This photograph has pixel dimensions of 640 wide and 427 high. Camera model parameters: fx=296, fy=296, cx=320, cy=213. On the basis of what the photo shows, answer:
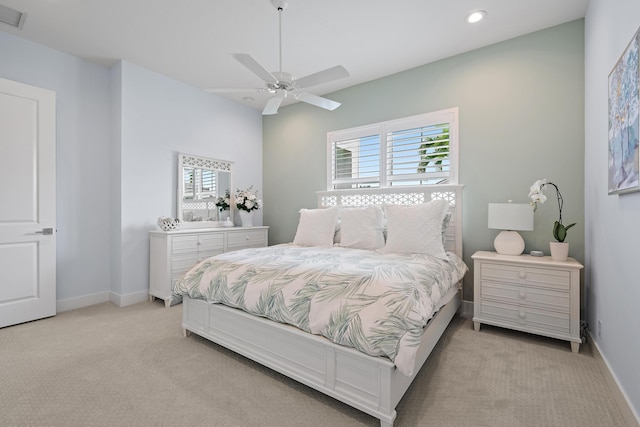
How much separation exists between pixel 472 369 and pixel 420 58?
3161 mm

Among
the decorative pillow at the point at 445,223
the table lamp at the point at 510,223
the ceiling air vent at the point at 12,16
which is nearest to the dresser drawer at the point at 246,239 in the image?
the decorative pillow at the point at 445,223

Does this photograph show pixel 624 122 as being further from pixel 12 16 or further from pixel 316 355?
pixel 12 16

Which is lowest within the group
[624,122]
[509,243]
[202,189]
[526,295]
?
[526,295]

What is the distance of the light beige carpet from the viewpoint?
161cm

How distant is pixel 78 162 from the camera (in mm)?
3414

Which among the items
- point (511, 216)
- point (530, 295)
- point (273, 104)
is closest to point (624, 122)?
point (511, 216)

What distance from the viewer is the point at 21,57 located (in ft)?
9.93

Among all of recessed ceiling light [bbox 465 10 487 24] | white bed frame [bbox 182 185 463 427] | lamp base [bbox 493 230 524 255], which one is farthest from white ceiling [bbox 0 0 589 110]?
white bed frame [bbox 182 185 463 427]

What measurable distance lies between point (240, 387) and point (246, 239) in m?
2.68

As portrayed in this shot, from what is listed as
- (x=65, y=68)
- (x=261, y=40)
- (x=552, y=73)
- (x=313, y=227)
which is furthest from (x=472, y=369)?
(x=65, y=68)

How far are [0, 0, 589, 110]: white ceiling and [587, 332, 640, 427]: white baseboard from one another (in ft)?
9.24

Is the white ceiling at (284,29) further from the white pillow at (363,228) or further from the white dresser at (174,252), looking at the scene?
the white dresser at (174,252)

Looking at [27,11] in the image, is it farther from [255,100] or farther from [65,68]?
[255,100]

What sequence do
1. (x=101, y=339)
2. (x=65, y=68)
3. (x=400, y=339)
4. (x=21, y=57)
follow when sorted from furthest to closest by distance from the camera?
(x=65, y=68) < (x=21, y=57) < (x=101, y=339) < (x=400, y=339)
